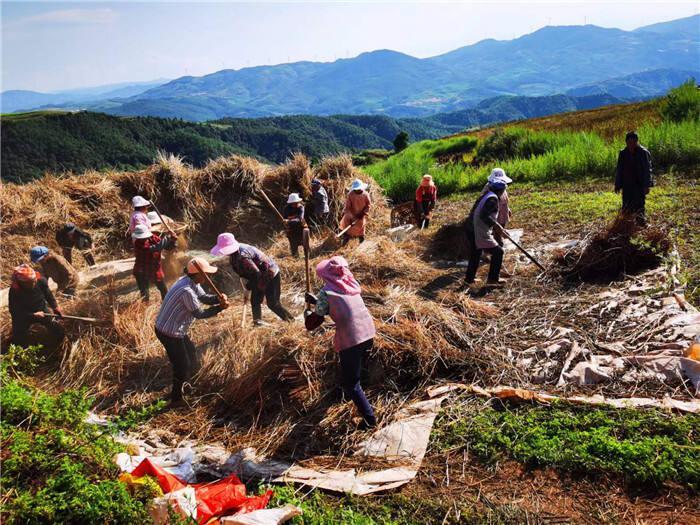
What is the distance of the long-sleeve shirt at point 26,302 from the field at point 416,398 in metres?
0.46

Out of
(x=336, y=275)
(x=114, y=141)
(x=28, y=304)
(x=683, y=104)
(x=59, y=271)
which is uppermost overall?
(x=114, y=141)

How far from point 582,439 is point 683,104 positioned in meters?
16.3

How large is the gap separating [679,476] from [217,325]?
453cm

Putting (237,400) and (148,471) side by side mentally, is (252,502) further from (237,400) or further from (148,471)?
(237,400)

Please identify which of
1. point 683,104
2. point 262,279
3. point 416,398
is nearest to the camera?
point 416,398

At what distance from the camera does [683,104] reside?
1491cm

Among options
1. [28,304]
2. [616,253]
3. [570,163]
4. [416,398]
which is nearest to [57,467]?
[416,398]

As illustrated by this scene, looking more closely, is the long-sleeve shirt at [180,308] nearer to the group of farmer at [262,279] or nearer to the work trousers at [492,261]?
the group of farmer at [262,279]

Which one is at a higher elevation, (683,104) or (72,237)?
(683,104)

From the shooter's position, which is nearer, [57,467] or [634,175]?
[57,467]

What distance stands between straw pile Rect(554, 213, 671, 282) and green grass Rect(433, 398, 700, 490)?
2.66 m

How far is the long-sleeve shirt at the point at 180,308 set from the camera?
4.04 meters

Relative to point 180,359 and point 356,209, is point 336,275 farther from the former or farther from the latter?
point 356,209

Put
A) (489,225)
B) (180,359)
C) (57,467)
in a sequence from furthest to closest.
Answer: (489,225) < (180,359) < (57,467)
